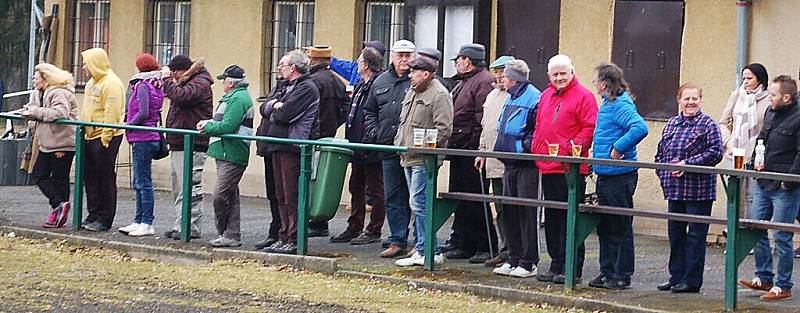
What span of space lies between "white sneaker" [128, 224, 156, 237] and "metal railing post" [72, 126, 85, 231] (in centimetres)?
65

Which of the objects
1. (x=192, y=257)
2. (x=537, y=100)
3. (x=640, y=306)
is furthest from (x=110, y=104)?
(x=640, y=306)

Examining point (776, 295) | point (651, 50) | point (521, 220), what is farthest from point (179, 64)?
point (776, 295)

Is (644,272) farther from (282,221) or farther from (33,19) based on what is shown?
(33,19)

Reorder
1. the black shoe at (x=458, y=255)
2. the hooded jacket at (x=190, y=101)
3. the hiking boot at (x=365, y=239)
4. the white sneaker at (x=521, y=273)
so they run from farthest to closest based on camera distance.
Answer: the hiking boot at (x=365, y=239) < the hooded jacket at (x=190, y=101) < the black shoe at (x=458, y=255) < the white sneaker at (x=521, y=273)

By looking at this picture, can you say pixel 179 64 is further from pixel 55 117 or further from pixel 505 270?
pixel 505 270

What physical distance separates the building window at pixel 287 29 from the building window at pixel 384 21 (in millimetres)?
988

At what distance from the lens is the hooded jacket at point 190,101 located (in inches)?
563

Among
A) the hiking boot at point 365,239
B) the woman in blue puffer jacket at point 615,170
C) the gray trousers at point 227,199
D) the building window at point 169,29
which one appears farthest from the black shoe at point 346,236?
the building window at point 169,29

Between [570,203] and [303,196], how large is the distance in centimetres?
263

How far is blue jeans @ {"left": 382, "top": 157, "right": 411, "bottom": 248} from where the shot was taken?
13492 mm

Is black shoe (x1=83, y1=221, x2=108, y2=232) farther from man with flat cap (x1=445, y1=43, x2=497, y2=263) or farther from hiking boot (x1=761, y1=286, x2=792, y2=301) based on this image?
hiking boot (x1=761, y1=286, x2=792, y2=301)

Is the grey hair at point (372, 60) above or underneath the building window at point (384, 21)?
underneath

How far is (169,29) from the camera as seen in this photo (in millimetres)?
22016

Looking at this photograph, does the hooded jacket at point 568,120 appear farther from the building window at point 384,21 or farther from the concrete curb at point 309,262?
the building window at point 384,21
